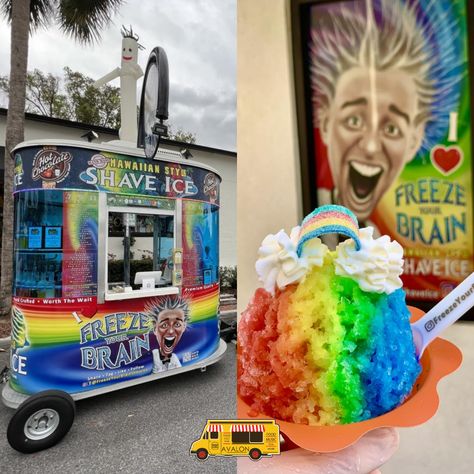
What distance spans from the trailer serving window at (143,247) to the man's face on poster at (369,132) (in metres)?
1.85

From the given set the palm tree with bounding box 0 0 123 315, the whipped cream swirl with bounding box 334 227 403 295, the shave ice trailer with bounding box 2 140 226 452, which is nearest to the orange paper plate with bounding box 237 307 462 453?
the whipped cream swirl with bounding box 334 227 403 295

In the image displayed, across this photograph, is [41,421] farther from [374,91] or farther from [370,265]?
[374,91]

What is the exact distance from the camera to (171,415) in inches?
98.5

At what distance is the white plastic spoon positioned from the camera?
72 cm

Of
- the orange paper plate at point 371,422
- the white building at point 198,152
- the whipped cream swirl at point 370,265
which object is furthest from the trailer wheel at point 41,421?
the white building at point 198,152

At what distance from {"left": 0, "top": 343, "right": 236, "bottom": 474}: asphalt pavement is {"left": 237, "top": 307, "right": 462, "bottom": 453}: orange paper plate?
4.88ft

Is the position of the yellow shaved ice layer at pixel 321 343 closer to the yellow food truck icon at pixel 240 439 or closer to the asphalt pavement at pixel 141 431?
the yellow food truck icon at pixel 240 439

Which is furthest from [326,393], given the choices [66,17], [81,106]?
[81,106]

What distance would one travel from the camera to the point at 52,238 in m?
2.35

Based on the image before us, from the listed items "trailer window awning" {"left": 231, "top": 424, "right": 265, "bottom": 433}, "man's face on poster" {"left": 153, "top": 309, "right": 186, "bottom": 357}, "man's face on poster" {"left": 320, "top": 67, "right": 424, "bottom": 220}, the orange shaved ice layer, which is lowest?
"man's face on poster" {"left": 153, "top": 309, "right": 186, "bottom": 357}

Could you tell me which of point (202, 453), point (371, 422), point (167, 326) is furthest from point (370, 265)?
point (167, 326)

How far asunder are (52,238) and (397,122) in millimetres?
2060

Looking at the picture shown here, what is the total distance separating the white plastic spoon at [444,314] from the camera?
0.72 meters

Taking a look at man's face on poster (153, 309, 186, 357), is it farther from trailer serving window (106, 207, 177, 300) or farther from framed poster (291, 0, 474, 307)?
framed poster (291, 0, 474, 307)
